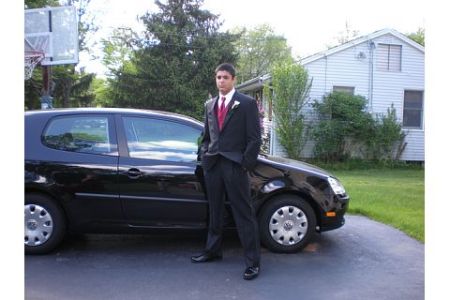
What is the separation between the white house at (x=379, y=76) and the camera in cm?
1806

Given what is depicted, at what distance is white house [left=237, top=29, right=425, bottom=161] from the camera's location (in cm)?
A: 1806

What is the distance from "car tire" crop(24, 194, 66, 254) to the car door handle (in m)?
0.87

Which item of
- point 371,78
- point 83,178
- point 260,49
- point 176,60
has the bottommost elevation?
point 83,178

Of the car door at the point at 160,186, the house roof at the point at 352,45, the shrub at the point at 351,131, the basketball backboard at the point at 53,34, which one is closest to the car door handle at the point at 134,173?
the car door at the point at 160,186

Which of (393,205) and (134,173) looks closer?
(134,173)

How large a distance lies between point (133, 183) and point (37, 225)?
3.68 ft

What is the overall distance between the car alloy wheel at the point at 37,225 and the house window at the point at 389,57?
1624 centimetres

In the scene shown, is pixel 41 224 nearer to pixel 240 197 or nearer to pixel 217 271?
pixel 217 271

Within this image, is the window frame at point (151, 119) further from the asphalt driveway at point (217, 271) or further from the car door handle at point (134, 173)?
the asphalt driveway at point (217, 271)

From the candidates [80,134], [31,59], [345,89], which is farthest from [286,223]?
[345,89]

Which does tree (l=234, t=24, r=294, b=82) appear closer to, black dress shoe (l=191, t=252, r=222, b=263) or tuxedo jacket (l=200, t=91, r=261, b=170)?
black dress shoe (l=191, t=252, r=222, b=263)

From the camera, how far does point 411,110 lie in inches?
740
